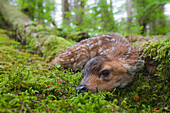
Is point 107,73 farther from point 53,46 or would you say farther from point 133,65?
point 53,46

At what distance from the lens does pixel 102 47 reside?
5.83 m

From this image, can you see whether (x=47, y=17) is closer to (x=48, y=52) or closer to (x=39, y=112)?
(x=48, y=52)

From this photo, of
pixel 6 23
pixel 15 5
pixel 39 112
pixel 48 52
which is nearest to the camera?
pixel 39 112

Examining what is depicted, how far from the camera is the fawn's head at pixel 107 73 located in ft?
10.6

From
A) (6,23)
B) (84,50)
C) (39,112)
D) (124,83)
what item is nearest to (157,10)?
(84,50)

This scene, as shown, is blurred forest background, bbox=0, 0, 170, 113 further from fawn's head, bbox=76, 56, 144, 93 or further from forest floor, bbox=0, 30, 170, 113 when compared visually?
fawn's head, bbox=76, 56, 144, 93

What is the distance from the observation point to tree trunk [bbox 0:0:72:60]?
23.6 ft

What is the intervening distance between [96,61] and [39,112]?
2.08 meters

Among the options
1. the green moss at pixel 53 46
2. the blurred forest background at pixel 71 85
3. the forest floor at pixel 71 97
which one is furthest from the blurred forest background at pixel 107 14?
the forest floor at pixel 71 97

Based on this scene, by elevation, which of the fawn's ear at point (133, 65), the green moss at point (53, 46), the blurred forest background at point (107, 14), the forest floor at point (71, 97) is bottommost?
the forest floor at point (71, 97)

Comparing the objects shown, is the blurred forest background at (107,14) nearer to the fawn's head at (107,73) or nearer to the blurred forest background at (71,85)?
the blurred forest background at (71,85)

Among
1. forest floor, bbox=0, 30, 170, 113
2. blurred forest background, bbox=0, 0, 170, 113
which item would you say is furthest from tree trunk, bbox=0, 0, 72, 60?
forest floor, bbox=0, 30, 170, 113

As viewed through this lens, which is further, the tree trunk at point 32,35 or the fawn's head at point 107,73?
the tree trunk at point 32,35

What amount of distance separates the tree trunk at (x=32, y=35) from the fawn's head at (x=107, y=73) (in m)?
3.72
